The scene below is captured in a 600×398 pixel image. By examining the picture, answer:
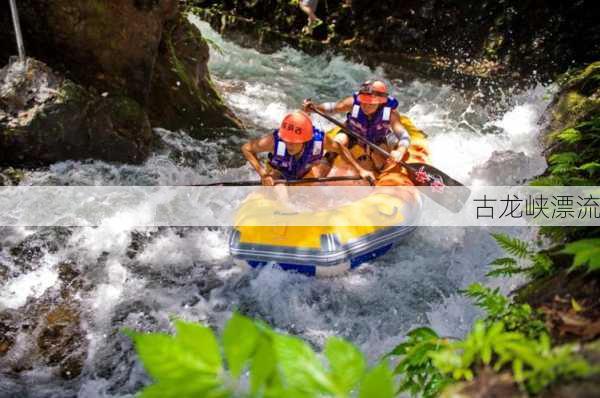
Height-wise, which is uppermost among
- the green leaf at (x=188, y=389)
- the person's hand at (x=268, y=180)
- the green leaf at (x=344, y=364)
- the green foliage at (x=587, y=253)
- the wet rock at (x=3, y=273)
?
the green leaf at (x=188, y=389)

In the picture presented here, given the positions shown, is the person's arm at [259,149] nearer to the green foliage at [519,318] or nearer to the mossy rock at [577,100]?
the mossy rock at [577,100]

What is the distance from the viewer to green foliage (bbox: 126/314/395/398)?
86cm

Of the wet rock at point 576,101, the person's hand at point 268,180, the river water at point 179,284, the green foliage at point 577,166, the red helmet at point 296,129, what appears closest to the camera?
the green foliage at point 577,166

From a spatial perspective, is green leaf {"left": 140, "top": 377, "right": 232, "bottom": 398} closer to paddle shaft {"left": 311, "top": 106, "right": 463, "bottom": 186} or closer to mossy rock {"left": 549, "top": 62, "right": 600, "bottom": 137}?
paddle shaft {"left": 311, "top": 106, "right": 463, "bottom": 186}

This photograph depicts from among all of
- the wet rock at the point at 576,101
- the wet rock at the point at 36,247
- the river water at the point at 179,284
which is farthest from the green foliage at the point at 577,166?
the wet rock at the point at 36,247

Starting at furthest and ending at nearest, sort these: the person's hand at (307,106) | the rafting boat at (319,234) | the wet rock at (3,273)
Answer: the person's hand at (307,106), the rafting boat at (319,234), the wet rock at (3,273)

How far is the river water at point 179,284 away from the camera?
441cm

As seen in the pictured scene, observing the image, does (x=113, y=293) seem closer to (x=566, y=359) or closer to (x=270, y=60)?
(x=566, y=359)

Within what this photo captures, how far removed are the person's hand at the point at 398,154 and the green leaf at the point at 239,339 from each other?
553 centimetres

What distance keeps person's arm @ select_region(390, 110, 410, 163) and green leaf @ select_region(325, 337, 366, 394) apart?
5406mm

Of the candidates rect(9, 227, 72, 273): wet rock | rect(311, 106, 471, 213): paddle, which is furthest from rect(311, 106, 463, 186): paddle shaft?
rect(9, 227, 72, 273): wet rock

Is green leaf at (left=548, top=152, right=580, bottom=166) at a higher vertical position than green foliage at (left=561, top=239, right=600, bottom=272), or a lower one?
lower

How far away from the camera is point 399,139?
6.64m

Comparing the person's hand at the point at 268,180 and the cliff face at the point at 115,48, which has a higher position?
the cliff face at the point at 115,48
